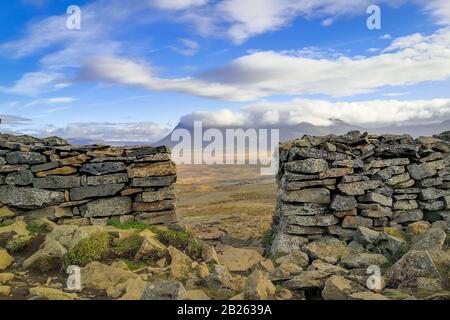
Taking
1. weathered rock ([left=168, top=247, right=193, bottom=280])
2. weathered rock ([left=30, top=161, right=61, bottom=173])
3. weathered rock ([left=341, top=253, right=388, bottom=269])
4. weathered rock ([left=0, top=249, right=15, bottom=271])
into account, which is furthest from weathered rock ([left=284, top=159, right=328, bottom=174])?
weathered rock ([left=0, top=249, right=15, bottom=271])

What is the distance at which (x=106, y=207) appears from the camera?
46.6ft

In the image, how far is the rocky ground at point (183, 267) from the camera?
8352 millimetres

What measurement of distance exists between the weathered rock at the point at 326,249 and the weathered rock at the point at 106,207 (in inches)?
255

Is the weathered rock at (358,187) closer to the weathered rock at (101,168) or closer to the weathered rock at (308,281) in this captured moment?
the weathered rock at (308,281)

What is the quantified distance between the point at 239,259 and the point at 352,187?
533 centimetres

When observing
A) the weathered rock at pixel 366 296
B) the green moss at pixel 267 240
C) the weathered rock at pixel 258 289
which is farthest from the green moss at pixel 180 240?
the green moss at pixel 267 240

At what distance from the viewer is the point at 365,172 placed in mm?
15258

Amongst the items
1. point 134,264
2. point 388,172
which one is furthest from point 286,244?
point 134,264

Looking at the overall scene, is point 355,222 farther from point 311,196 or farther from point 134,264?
point 134,264

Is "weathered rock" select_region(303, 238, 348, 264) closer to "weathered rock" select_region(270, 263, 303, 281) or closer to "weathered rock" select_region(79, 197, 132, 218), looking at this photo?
"weathered rock" select_region(270, 263, 303, 281)

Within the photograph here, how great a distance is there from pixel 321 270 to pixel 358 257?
230cm

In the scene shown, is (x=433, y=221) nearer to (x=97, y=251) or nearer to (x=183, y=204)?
(x=97, y=251)

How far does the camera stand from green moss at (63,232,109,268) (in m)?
10.2
